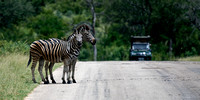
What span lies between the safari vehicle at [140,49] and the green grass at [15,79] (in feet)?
54.6

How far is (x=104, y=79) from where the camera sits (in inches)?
629

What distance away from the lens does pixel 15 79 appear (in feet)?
48.2

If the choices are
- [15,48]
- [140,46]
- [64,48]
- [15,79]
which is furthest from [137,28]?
[15,79]

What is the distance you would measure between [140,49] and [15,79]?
78.9 ft

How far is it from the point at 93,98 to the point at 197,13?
40.6 meters

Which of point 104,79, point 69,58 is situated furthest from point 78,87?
point 104,79

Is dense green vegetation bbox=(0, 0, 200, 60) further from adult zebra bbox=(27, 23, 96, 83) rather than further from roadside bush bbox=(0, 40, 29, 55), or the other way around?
adult zebra bbox=(27, 23, 96, 83)

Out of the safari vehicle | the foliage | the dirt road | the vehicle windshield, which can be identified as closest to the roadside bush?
the dirt road

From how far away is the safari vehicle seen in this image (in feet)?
121

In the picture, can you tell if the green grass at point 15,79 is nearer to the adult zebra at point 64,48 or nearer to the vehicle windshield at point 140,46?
the adult zebra at point 64,48

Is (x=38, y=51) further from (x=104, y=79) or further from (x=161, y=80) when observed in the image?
(x=161, y=80)

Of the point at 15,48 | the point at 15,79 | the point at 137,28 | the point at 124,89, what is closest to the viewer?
the point at 124,89

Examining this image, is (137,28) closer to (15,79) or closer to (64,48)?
(64,48)

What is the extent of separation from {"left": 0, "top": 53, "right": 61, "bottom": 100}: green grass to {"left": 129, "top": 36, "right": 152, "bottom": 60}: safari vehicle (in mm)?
16650
